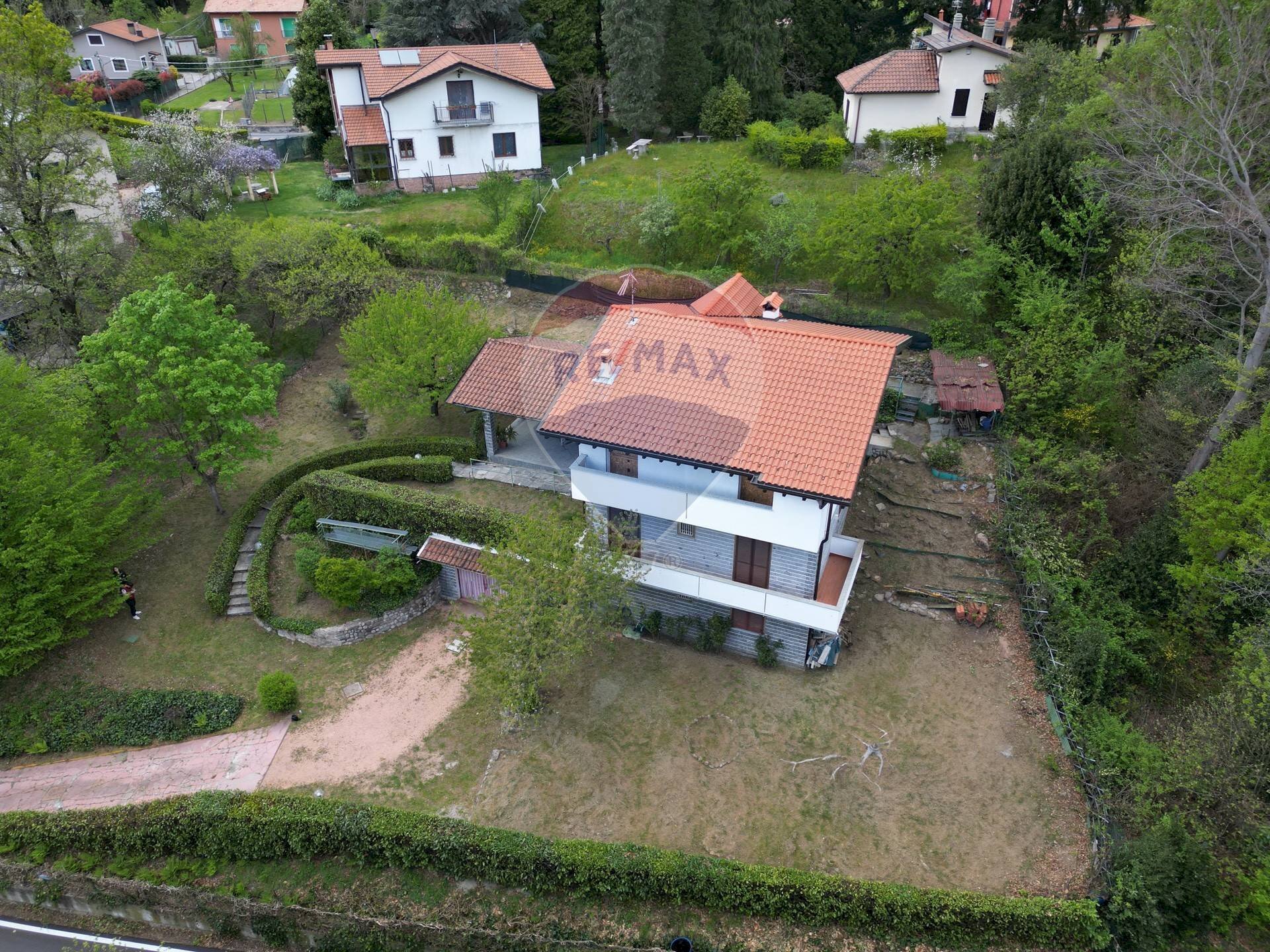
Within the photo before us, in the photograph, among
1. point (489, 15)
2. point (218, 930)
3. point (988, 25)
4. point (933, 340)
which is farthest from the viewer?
point (489, 15)

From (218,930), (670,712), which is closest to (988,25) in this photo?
(670,712)

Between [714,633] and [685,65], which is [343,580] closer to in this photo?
[714,633]

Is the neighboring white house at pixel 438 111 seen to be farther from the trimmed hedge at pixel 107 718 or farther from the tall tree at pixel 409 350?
the trimmed hedge at pixel 107 718

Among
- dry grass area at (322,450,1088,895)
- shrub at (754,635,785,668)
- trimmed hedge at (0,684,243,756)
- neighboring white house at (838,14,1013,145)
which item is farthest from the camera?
neighboring white house at (838,14,1013,145)

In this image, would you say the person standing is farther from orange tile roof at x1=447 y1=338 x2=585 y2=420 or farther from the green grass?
the green grass

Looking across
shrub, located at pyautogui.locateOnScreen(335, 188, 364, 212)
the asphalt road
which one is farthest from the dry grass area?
shrub, located at pyautogui.locateOnScreen(335, 188, 364, 212)

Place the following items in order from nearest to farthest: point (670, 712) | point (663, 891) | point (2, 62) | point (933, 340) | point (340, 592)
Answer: point (663, 891)
point (670, 712)
point (340, 592)
point (2, 62)
point (933, 340)

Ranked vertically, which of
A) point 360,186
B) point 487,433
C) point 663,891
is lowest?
point 663,891

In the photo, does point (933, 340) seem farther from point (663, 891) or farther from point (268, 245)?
point (268, 245)

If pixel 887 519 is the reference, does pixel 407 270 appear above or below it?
above
